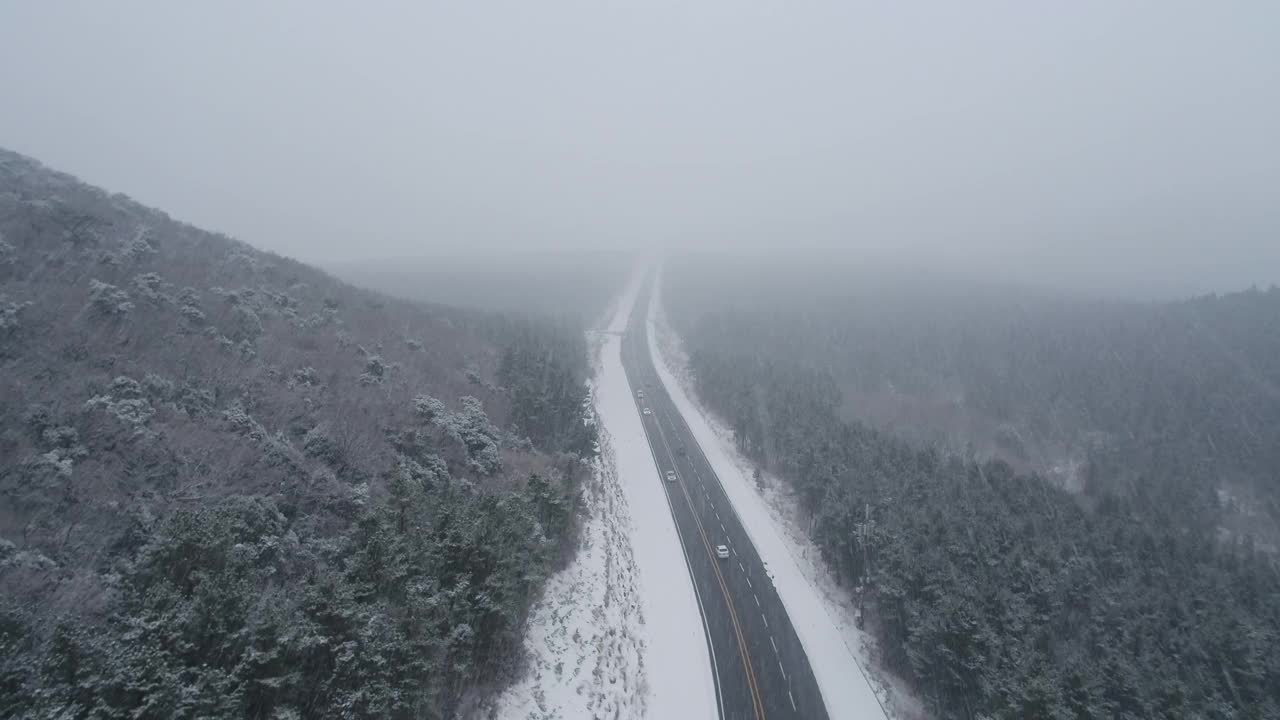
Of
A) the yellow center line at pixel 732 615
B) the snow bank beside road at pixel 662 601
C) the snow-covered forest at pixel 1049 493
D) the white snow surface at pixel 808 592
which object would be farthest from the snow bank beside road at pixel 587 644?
the snow-covered forest at pixel 1049 493

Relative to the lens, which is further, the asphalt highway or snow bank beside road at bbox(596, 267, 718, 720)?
the asphalt highway

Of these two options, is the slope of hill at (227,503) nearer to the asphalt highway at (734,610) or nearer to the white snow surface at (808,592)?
the asphalt highway at (734,610)

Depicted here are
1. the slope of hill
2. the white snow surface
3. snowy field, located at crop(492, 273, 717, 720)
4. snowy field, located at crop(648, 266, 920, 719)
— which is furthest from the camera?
the white snow surface

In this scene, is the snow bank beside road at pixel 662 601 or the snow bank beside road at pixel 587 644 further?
the snow bank beside road at pixel 662 601

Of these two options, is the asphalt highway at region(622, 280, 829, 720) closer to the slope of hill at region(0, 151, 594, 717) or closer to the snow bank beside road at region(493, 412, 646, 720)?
the snow bank beside road at region(493, 412, 646, 720)

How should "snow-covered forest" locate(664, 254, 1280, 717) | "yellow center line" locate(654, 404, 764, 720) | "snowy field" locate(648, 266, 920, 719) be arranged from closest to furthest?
"yellow center line" locate(654, 404, 764, 720), "snow-covered forest" locate(664, 254, 1280, 717), "snowy field" locate(648, 266, 920, 719)

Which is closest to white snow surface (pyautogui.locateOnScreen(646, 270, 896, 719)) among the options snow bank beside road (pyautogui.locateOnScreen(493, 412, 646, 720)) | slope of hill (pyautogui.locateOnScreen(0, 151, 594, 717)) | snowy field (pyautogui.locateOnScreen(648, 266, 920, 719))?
snowy field (pyautogui.locateOnScreen(648, 266, 920, 719))
